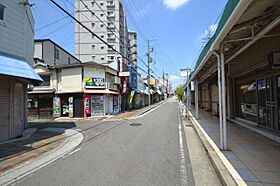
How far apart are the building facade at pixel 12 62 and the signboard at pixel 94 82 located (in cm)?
1130

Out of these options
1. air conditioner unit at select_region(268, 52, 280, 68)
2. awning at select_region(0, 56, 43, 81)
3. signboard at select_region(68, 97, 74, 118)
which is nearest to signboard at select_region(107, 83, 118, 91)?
signboard at select_region(68, 97, 74, 118)

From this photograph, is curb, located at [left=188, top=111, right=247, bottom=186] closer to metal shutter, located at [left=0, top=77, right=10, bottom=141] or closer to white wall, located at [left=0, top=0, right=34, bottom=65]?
Result: metal shutter, located at [left=0, top=77, right=10, bottom=141]

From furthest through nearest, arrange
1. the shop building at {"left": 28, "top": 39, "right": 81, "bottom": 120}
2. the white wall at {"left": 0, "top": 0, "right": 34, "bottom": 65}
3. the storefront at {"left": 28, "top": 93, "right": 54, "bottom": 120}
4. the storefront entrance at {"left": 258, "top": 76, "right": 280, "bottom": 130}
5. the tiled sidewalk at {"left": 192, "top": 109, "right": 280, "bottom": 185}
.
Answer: the storefront at {"left": 28, "top": 93, "right": 54, "bottom": 120}
the shop building at {"left": 28, "top": 39, "right": 81, "bottom": 120}
the white wall at {"left": 0, "top": 0, "right": 34, "bottom": 65}
the storefront entrance at {"left": 258, "top": 76, "right": 280, "bottom": 130}
the tiled sidewalk at {"left": 192, "top": 109, "right": 280, "bottom": 185}

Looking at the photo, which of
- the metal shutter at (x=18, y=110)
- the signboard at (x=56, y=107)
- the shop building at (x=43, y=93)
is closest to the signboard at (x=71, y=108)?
the signboard at (x=56, y=107)

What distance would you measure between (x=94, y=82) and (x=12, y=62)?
554 inches

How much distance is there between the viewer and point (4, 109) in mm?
9562

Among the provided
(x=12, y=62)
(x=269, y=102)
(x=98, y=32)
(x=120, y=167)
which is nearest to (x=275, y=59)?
(x=269, y=102)

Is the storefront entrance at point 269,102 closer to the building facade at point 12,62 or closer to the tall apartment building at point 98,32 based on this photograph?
the building facade at point 12,62

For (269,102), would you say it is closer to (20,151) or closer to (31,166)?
(31,166)

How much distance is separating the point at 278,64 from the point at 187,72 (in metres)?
12.9

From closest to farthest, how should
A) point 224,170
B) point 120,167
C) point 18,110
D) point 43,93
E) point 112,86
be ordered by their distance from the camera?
point 224,170
point 120,167
point 18,110
point 43,93
point 112,86

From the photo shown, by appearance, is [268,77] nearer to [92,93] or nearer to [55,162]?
[55,162]

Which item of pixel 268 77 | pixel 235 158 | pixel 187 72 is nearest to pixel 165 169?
pixel 235 158

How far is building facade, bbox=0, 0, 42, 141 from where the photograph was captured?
895 centimetres
